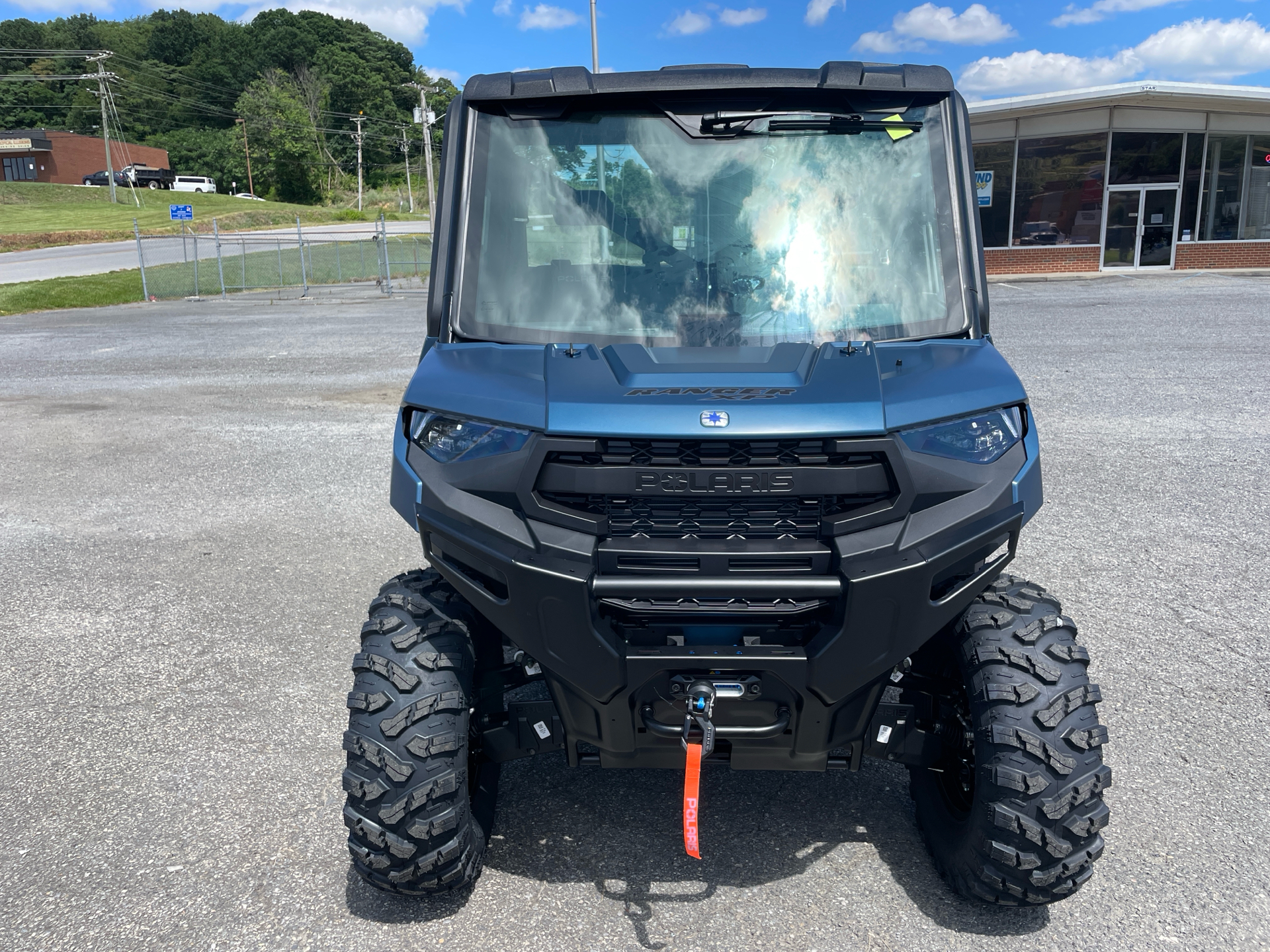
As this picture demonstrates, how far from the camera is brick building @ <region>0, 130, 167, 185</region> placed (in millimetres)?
92438

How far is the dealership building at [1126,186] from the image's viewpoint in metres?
29.2

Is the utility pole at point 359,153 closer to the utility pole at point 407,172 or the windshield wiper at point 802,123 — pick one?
the utility pole at point 407,172

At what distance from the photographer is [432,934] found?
2832 millimetres

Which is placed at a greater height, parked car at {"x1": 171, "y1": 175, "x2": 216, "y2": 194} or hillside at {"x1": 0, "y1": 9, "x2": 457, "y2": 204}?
hillside at {"x1": 0, "y1": 9, "x2": 457, "y2": 204}

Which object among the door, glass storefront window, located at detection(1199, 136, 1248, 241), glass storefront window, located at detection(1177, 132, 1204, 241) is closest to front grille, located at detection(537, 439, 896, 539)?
the door

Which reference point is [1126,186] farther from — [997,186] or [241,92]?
[241,92]

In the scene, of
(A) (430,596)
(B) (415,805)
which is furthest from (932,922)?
(A) (430,596)

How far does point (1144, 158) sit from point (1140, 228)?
2009mm

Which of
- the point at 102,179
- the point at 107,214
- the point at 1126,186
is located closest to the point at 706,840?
the point at 1126,186

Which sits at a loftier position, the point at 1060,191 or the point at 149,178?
the point at 149,178

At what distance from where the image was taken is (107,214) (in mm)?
60969

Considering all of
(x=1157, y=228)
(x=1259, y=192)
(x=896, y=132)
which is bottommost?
(x=896, y=132)

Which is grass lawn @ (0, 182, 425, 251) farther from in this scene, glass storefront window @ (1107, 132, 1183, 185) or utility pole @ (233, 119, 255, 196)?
glass storefront window @ (1107, 132, 1183, 185)

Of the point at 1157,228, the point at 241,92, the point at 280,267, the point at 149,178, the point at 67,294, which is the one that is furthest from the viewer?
the point at 241,92
